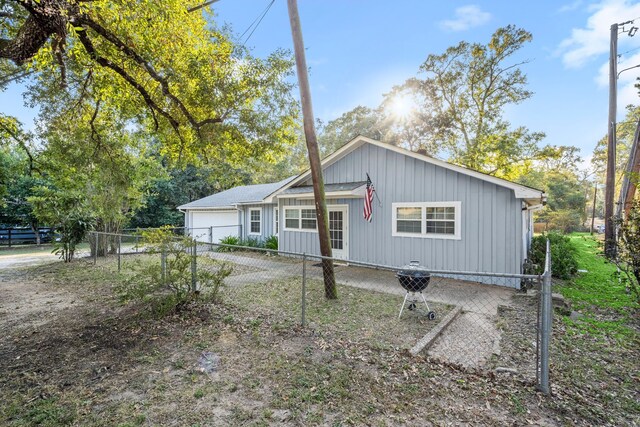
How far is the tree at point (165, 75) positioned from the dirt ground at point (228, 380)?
4.42 metres

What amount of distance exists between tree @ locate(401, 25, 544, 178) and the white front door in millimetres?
13328

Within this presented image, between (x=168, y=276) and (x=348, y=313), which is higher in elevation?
(x=168, y=276)

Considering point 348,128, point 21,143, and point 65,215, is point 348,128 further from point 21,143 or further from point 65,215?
point 21,143

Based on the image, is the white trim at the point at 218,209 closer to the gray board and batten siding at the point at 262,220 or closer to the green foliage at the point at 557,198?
the gray board and batten siding at the point at 262,220

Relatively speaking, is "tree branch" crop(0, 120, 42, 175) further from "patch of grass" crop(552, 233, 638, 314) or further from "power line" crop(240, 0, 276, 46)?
"patch of grass" crop(552, 233, 638, 314)

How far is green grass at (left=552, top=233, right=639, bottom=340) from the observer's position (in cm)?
504

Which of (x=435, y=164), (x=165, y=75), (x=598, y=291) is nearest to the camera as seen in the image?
(x=165, y=75)

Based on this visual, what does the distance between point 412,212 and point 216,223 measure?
13074 millimetres

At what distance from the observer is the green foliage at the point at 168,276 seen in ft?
15.8

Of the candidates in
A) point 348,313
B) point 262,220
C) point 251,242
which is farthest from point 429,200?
point 251,242

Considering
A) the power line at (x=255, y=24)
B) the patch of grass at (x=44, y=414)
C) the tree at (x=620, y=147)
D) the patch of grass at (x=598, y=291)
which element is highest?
the tree at (x=620, y=147)

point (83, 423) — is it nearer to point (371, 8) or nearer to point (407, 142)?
point (371, 8)

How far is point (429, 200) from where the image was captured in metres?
8.78

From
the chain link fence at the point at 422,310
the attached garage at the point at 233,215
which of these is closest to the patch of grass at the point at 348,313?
the chain link fence at the point at 422,310
